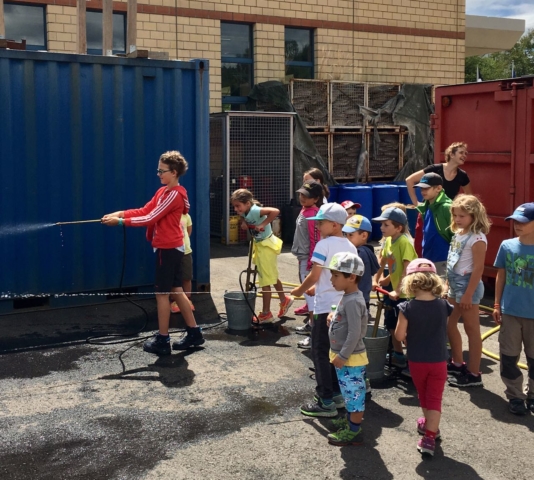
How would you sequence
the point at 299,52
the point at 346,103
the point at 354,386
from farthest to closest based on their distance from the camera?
the point at 299,52 < the point at 346,103 < the point at 354,386

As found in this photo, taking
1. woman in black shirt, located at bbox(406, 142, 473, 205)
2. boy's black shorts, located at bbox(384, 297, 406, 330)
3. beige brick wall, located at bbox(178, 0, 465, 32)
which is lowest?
boy's black shorts, located at bbox(384, 297, 406, 330)

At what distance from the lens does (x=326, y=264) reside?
5.59 metres

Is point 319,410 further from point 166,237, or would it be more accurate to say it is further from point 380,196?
point 380,196

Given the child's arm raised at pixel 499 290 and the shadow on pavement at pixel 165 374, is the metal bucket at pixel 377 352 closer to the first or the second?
the child's arm raised at pixel 499 290

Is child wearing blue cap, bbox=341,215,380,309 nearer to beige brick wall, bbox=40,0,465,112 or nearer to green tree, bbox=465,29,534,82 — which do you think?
beige brick wall, bbox=40,0,465,112

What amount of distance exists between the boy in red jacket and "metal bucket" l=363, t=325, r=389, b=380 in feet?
6.43

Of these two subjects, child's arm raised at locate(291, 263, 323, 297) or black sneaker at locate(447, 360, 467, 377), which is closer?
child's arm raised at locate(291, 263, 323, 297)

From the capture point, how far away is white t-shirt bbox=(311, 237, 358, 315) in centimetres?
559

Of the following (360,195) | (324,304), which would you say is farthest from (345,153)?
(324,304)

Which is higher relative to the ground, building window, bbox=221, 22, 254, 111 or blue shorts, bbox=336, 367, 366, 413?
building window, bbox=221, 22, 254, 111

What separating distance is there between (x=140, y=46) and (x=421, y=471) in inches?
482

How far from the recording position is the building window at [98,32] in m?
15.0

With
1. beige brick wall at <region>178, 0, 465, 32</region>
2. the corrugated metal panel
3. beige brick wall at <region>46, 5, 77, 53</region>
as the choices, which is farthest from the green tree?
the corrugated metal panel

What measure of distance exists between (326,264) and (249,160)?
28.7 ft
